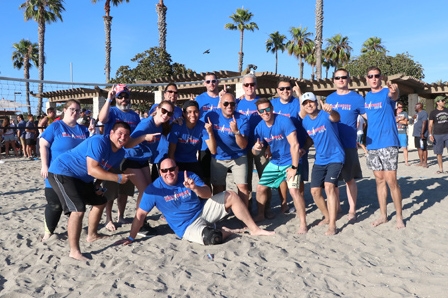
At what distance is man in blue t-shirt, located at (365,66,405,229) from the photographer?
4.71 meters

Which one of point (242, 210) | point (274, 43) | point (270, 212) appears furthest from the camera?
point (274, 43)

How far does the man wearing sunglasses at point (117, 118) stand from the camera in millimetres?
4520

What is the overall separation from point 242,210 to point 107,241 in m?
1.53

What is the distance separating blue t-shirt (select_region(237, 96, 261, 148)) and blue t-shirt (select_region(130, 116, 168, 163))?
3.46ft

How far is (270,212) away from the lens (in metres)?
5.43

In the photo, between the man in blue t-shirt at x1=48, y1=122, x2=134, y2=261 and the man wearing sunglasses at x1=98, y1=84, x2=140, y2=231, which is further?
the man wearing sunglasses at x1=98, y1=84, x2=140, y2=231

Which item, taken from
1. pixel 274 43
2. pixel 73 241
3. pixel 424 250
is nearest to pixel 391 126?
pixel 424 250

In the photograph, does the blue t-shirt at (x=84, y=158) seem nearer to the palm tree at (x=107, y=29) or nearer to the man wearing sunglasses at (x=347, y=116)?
the man wearing sunglasses at (x=347, y=116)

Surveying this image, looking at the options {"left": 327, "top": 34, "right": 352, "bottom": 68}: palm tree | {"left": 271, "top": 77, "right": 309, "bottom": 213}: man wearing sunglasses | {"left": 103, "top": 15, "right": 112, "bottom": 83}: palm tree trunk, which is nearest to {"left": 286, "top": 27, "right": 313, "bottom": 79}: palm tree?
{"left": 327, "top": 34, "right": 352, "bottom": 68}: palm tree

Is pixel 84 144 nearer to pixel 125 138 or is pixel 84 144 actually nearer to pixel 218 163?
pixel 125 138

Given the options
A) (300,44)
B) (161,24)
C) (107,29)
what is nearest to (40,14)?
(107,29)

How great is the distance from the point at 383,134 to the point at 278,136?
1217 millimetres

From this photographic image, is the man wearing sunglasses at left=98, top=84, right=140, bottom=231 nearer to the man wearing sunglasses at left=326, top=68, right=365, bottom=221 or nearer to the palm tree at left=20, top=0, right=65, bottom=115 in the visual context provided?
the man wearing sunglasses at left=326, top=68, right=365, bottom=221

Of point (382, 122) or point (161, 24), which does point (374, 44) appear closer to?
point (161, 24)
